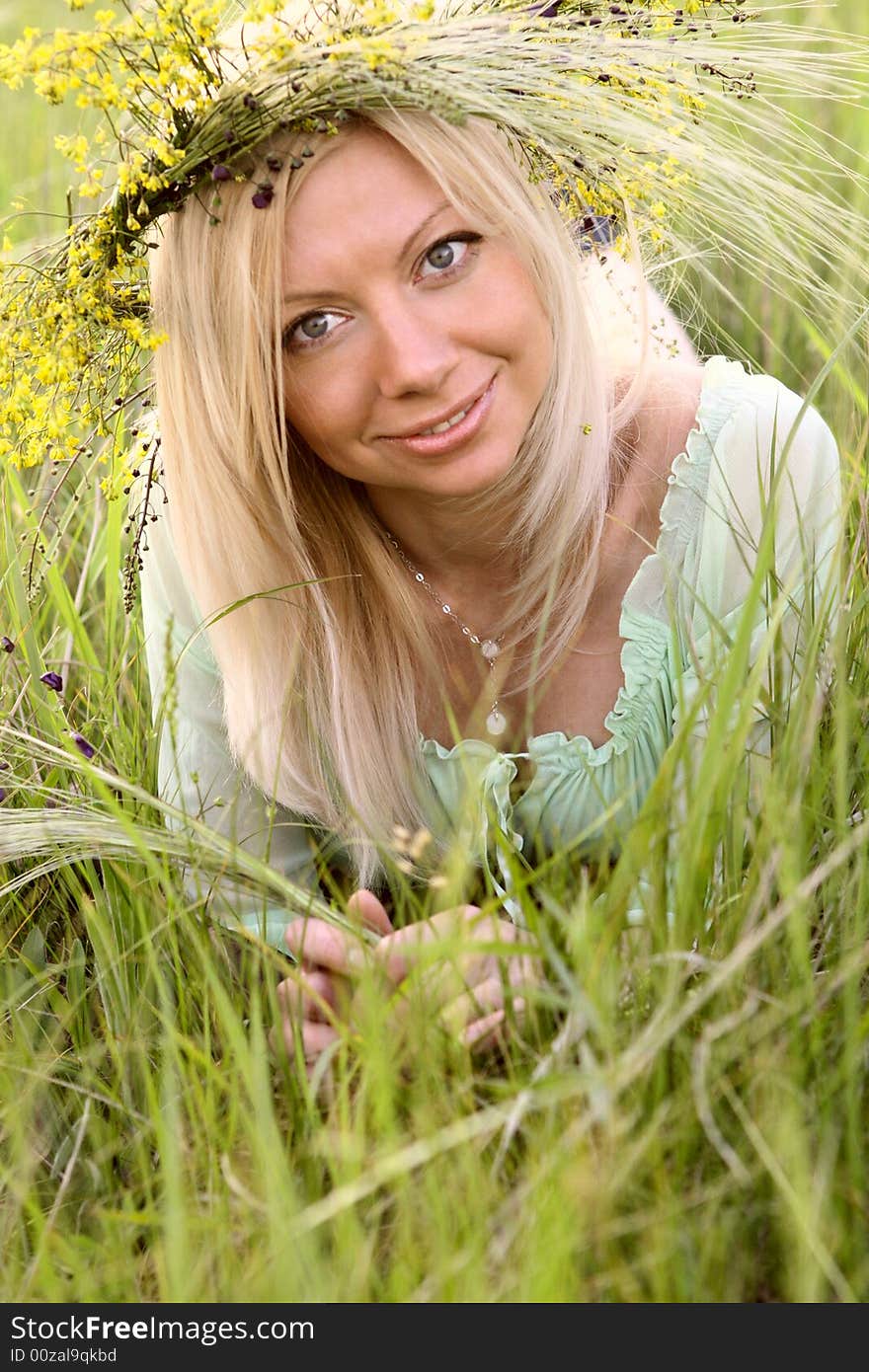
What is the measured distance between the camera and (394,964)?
1.58 meters

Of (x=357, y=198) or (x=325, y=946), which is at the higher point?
(x=357, y=198)

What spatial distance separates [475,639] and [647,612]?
1.00 ft

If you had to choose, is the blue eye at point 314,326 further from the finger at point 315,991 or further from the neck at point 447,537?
the finger at point 315,991

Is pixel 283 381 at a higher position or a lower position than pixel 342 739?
higher

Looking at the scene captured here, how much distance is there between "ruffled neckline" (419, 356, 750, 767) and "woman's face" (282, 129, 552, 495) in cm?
30

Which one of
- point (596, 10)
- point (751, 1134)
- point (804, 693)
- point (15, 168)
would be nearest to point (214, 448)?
point (596, 10)

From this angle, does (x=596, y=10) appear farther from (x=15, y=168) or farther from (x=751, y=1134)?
(x=15, y=168)

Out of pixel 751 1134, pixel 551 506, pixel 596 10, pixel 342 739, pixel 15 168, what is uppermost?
pixel 15 168

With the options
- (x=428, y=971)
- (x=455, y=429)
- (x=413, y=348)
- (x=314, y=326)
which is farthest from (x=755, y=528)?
(x=428, y=971)

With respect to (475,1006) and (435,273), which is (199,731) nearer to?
(435,273)

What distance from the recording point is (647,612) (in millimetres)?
2170

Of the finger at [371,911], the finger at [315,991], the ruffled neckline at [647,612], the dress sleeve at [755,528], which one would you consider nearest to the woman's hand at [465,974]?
the finger at [315,991]

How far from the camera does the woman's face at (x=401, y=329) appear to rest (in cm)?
171

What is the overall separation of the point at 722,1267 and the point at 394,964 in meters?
0.60
